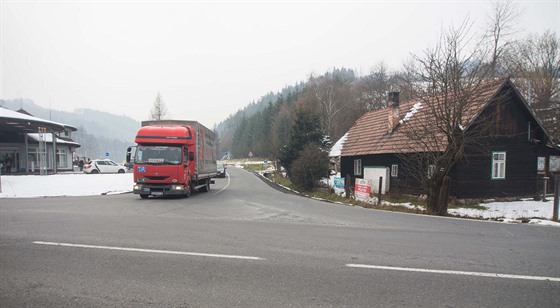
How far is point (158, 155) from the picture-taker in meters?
15.1

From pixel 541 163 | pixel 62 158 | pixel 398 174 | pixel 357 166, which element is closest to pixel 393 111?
pixel 398 174

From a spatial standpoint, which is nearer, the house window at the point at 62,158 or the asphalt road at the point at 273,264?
the asphalt road at the point at 273,264

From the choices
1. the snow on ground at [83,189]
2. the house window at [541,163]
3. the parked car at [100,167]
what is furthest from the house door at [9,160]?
the house window at [541,163]

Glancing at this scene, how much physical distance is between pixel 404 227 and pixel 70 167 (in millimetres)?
52958

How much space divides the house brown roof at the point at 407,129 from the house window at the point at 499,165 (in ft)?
13.6

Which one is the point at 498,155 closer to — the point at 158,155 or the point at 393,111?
the point at 393,111

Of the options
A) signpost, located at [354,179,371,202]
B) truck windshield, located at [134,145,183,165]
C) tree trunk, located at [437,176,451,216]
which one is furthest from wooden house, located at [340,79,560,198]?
truck windshield, located at [134,145,183,165]

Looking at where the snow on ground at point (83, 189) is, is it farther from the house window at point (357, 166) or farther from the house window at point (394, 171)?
the house window at point (357, 166)

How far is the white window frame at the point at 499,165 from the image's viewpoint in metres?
19.6

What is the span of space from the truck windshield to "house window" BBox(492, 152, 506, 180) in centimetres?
1848

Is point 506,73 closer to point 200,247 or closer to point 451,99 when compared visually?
point 451,99

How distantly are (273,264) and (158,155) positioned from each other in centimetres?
1143

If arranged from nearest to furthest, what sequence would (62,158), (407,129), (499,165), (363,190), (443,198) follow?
(443,198) → (407,129) → (363,190) → (499,165) → (62,158)

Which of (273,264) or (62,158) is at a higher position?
(273,264)
